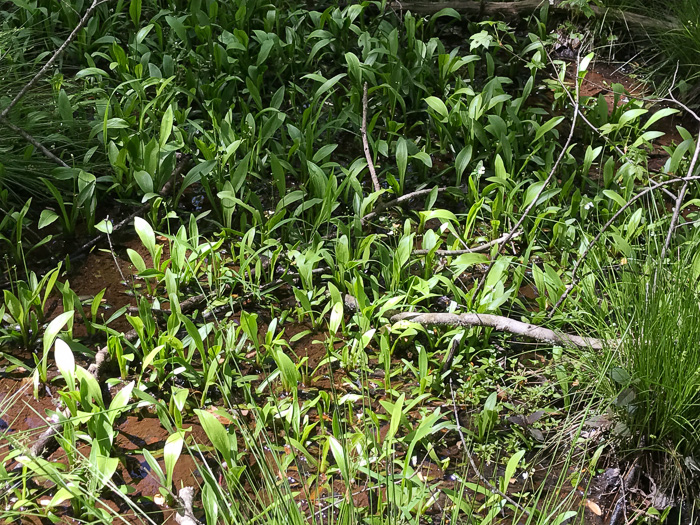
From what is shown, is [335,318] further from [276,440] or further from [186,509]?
[186,509]

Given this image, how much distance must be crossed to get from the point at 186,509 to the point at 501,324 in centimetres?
115

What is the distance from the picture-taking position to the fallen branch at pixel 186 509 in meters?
1.82

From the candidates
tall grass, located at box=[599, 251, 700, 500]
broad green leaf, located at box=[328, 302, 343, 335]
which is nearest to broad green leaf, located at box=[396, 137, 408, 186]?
broad green leaf, located at box=[328, 302, 343, 335]

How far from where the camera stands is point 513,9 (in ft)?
14.6

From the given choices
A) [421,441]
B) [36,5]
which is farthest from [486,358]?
[36,5]

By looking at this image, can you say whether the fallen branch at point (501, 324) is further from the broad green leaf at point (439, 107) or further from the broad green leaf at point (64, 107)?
the broad green leaf at point (64, 107)

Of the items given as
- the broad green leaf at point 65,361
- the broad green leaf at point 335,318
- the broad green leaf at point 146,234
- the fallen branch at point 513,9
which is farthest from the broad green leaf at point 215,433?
the fallen branch at point 513,9

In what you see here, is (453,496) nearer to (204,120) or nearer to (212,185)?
(212,185)

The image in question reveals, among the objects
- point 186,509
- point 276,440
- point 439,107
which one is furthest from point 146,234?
point 439,107

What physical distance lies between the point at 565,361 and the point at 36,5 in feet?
11.0

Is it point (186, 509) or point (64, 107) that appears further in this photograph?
point (64, 107)

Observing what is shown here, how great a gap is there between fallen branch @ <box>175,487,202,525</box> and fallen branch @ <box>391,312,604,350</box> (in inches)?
36.3

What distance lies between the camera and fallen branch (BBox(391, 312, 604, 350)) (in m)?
2.28

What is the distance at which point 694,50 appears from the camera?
386 centimetres
